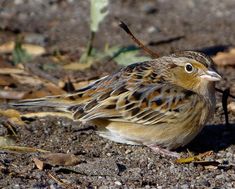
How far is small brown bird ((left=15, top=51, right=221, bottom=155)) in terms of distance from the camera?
7199 millimetres

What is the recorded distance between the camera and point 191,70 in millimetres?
7441

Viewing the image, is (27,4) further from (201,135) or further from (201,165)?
(201,165)

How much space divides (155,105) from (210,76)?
1.72 feet

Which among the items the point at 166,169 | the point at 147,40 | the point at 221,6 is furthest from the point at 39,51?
the point at 166,169

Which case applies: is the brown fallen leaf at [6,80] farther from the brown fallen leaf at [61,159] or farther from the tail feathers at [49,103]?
the brown fallen leaf at [61,159]

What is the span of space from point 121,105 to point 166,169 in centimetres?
77

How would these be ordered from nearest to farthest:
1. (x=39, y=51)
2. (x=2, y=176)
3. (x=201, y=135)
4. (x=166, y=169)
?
(x=2, y=176), (x=166, y=169), (x=201, y=135), (x=39, y=51)

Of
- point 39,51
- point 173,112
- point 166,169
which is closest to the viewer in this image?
point 166,169

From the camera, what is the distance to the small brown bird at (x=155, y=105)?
720cm

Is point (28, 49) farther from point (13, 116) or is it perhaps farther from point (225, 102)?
point (225, 102)

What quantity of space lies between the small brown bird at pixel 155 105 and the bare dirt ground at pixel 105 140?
0.17 m

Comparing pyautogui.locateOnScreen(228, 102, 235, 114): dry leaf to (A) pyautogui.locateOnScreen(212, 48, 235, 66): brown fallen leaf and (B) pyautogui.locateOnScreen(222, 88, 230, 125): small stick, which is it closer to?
(B) pyautogui.locateOnScreen(222, 88, 230, 125): small stick

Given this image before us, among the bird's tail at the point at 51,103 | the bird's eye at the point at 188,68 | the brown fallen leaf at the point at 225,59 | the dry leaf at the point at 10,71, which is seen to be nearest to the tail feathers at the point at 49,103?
the bird's tail at the point at 51,103

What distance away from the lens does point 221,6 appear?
12.4 m
